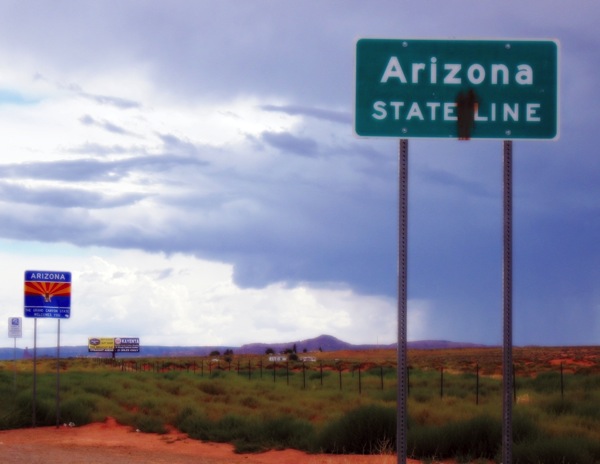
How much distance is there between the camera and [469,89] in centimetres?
876

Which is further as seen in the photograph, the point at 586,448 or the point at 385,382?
the point at 385,382

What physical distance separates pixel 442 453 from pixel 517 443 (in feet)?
5.75

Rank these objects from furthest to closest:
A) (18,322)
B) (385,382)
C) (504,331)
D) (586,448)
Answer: (385,382) < (18,322) < (586,448) < (504,331)

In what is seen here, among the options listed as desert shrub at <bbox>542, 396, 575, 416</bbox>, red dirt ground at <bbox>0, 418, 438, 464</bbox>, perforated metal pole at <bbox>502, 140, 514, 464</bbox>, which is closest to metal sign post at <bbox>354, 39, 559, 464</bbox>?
perforated metal pole at <bbox>502, 140, 514, 464</bbox>

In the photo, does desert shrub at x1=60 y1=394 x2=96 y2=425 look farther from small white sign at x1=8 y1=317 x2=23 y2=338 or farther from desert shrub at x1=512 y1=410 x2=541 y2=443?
desert shrub at x1=512 y1=410 x2=541 y2=443

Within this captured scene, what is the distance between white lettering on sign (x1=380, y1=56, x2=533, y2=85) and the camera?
28.6ft

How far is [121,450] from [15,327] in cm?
1510

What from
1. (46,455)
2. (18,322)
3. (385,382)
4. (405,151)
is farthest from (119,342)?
(405,151)

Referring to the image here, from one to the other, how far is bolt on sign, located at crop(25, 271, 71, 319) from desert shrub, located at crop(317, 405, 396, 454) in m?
9.19

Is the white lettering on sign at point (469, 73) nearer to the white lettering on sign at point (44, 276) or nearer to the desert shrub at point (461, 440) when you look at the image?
the desert shrub at point (461, 440)

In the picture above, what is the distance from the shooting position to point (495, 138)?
875cm

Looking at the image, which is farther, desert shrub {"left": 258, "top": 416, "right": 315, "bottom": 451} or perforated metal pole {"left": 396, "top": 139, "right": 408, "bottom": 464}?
desert shrub {"left": 258, "top": 416, "right": 315, "bottom": 451}

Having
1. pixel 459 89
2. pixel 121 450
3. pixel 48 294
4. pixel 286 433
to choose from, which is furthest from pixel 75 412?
pixel 459 89

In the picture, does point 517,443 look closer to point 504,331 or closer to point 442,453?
point 442,453
